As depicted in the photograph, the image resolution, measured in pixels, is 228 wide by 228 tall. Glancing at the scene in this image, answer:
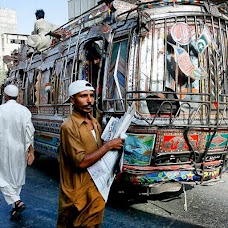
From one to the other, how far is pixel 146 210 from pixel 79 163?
95.4 inches

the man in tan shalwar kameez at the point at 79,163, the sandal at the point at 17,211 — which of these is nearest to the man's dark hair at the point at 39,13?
the sandal at the point at 17,211

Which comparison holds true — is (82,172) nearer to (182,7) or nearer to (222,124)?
A: (222,124)

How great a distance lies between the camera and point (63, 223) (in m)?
2.41

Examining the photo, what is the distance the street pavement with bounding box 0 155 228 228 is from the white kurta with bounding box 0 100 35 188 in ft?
1.75

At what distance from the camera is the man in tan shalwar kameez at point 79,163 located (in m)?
2.24

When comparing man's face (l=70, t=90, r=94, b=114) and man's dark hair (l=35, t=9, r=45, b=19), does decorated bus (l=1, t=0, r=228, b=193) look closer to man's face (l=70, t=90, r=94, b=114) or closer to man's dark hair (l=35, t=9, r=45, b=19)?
man's face (l=70, t=90, r=94, b=114)

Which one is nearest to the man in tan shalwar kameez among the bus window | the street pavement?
the street pavement

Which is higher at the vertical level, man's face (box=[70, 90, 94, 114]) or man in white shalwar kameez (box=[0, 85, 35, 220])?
man's face (box=[70, 90, 94, 114])

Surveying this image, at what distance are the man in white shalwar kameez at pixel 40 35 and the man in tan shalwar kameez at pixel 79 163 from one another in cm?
652

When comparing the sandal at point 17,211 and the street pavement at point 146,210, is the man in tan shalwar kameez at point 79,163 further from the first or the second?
the sandal at point 17,211

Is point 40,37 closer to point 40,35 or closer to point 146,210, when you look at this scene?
point 40,35

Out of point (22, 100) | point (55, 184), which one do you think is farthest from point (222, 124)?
point (22, 100)

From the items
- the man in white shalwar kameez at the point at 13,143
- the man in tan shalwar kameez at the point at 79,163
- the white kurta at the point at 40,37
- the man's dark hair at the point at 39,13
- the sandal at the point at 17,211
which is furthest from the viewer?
the man's dark hair at the point at 39,13

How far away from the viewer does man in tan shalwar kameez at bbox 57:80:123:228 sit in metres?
2.24
